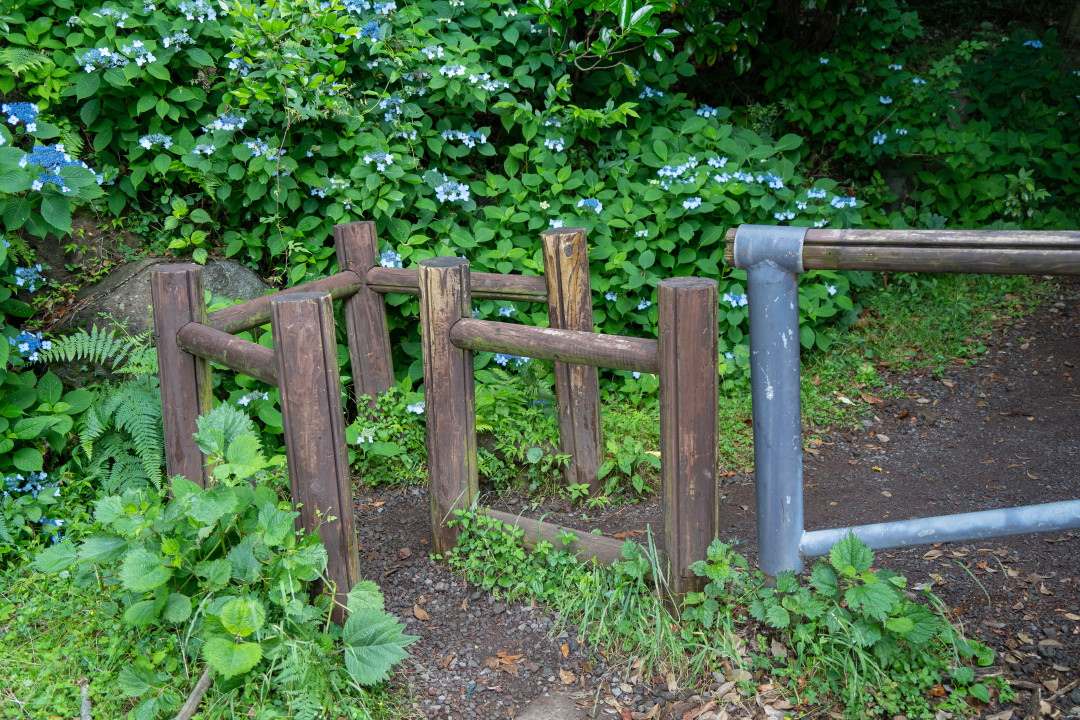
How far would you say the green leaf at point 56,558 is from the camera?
2328 millimetres

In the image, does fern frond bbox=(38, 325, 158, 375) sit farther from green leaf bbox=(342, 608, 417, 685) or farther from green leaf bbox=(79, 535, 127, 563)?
green leaf bbox=(342, 608, 417, 685)

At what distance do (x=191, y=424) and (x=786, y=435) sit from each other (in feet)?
7.14

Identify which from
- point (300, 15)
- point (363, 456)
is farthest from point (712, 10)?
point (363, 456)

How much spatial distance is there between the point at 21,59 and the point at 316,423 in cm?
257

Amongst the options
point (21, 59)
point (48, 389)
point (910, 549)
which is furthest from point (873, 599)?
point (21, 59)

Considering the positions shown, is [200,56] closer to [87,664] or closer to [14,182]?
[14,182]

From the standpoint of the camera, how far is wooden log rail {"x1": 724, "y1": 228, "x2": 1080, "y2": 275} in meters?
1.93

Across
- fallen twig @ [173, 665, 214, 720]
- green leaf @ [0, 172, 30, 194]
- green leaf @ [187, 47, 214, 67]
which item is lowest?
fallen twig @ [173, 665, 214, 720]

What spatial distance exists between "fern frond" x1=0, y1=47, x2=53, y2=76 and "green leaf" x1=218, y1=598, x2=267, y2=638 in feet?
9.38

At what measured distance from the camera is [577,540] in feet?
9.32

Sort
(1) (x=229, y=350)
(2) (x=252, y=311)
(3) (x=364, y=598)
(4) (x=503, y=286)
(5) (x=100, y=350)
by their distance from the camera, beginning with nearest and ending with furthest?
(3) (x=364, y=598) < (1) (x=229, y=350) < (2) (x=252, y=311) < (4) (x=503, y=286) < (5) (x=100, y=350)

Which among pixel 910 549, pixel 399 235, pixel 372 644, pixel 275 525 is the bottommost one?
pixel 910 549

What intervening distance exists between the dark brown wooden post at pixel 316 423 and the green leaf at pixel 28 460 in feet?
4.90

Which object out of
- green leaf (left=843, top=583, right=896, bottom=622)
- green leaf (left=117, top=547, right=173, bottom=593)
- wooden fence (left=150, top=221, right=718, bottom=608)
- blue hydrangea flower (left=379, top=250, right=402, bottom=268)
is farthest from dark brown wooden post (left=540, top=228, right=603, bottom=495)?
green leaf (left=117, top=547, right=173, bottom=593)
